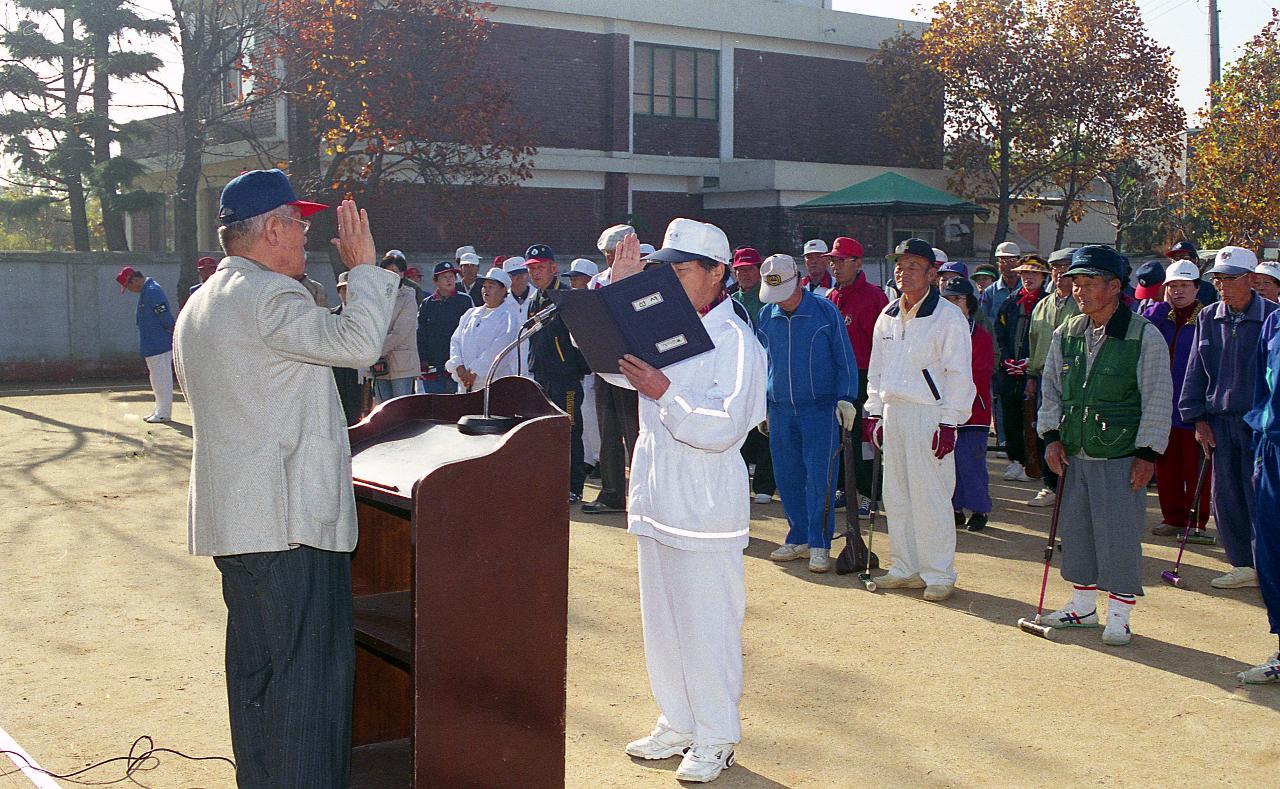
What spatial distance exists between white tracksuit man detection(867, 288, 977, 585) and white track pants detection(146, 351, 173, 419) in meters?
10.5

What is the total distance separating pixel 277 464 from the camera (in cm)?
389

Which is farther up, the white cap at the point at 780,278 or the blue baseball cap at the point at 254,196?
the blue baseball cap at the point at 254,196

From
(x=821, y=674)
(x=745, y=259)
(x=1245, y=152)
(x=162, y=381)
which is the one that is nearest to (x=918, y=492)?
(x=821, y=674)

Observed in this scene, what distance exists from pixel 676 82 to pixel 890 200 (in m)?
11.6

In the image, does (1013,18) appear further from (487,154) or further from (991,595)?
(991,595)

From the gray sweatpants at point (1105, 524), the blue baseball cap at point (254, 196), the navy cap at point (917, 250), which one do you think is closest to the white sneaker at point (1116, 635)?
the gray sweatpants at point (1105, 524)

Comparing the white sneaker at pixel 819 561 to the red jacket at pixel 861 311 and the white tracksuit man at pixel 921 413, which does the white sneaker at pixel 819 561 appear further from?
the red jacket at pixel 861 311

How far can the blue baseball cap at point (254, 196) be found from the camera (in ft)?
13.1

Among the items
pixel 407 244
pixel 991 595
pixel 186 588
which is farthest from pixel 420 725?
pixel 407 244

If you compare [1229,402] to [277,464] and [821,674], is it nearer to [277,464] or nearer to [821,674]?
[821,674]

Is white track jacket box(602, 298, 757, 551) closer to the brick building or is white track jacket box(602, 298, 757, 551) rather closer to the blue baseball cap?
the blue baseball cap

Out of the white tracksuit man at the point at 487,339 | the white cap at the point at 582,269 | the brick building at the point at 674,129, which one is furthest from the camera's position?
the brick building at the point at 674,129

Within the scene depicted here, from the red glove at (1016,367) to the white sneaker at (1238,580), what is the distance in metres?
4.23

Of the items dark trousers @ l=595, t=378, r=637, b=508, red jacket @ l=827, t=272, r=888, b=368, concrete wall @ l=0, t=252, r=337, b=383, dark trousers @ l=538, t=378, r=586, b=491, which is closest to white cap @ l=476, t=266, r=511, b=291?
dark trousers @ l=538, t=378, r=586, b=491
